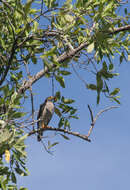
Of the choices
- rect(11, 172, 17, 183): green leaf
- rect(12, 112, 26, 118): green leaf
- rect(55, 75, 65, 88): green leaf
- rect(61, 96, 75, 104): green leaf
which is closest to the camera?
rect(55, 75, 65, 88): green leaf

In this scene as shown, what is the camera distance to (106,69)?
397 centimetres

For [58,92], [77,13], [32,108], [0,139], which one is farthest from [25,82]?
[0,139]

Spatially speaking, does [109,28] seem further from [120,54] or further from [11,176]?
[11,176]

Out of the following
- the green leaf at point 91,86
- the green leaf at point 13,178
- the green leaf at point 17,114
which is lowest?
the green leaf at point 13,178

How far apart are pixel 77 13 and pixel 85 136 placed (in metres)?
1.68

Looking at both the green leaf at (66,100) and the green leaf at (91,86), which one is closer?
the green leaf at (91,86)

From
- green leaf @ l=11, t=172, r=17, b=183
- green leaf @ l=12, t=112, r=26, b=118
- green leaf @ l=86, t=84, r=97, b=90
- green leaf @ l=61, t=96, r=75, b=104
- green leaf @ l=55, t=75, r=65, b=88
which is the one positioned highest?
green leaf @ l=55, t=75, r=65, b=88

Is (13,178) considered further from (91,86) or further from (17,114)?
(91,86)

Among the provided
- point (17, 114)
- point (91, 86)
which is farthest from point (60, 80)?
point (17, 114)

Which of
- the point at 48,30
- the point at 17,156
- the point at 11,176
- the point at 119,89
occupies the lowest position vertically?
the point at 11,176

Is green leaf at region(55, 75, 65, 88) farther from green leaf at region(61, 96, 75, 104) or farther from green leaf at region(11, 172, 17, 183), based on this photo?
green leaf at region(11, 172, 17, 183)

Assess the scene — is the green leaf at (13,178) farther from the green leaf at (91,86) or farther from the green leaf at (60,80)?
the green leaf at (91,86)

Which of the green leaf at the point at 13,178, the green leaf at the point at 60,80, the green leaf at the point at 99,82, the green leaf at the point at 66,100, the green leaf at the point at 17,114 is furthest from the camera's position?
the green leaf at the point at 66,100

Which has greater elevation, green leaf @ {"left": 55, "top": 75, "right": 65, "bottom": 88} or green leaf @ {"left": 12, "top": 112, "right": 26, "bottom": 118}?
green leaf @ {"left": 55, "top": 75, "right": 65, "bottom": 88}
